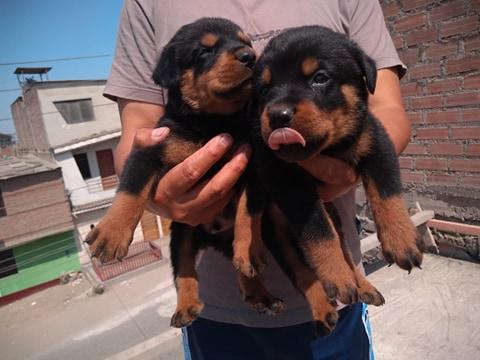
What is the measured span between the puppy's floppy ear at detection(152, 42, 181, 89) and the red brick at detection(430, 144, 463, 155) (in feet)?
8.56

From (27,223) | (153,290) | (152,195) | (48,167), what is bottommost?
(153,290)

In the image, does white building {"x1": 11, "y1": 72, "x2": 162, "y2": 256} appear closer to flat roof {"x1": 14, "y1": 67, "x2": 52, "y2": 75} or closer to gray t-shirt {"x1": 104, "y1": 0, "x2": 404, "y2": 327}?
flat roof {"x1": 14, "y1": 67, "x2": 52, "y2": 75}

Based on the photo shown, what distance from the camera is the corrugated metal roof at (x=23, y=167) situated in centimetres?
1686

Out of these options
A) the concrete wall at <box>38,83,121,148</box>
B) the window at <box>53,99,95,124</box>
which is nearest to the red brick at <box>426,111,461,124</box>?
the concrete wall at <box>38,83,121,148</box>

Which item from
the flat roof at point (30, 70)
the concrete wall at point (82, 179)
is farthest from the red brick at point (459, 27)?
the flat roof at point (30, 70)

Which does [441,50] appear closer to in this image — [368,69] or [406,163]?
[406,163]

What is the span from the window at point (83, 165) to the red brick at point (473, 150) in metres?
19.1

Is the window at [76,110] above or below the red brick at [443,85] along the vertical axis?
below

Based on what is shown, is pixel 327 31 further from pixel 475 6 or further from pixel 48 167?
pixel 48 167

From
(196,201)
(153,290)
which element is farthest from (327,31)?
(153,290)

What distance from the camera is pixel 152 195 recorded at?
4.89 feet

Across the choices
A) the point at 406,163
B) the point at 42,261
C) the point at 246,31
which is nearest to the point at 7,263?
the point at 42,261

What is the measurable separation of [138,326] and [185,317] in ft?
37.5

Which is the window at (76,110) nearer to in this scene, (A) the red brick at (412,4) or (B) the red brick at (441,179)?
(A) the red brick at (412,4)
